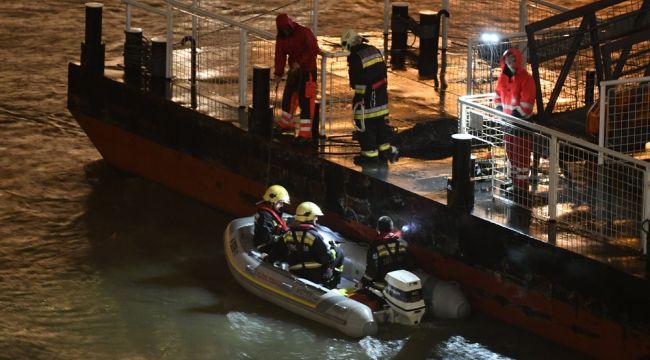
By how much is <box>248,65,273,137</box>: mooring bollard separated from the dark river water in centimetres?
131

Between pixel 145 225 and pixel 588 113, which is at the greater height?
pixel 588 113

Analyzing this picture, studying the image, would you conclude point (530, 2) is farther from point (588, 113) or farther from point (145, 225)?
point (145, 225)

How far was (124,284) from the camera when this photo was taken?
587 inches

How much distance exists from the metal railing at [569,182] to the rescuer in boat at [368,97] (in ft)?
3.06

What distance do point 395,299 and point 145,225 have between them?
167 inches

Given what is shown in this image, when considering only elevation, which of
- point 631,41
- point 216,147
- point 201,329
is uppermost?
point 631,41

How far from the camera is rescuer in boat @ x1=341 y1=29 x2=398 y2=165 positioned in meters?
14.9

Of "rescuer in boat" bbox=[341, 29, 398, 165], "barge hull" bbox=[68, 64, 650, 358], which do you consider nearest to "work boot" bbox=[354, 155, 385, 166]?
"rescuer in boat" bbox=[341, 29, 398, 165]

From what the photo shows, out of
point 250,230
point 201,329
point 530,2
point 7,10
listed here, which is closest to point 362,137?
point 250,230

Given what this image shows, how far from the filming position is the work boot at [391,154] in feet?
50.8

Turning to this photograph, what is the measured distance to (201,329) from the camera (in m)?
13.8

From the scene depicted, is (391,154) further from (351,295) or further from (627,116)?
(627,116)

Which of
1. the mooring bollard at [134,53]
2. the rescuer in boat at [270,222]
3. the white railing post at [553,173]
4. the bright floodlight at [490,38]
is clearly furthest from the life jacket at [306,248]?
the mooring bollard at [134,53]

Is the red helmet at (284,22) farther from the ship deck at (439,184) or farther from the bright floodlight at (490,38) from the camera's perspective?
the bright floodlight at (490,38)
